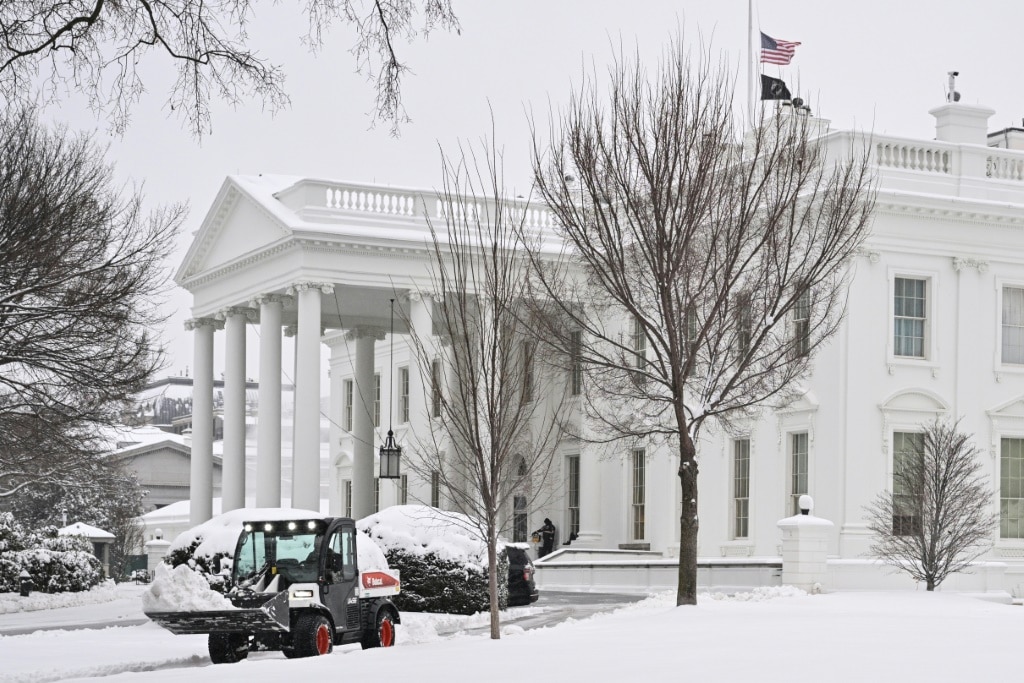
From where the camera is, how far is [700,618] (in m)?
21.6

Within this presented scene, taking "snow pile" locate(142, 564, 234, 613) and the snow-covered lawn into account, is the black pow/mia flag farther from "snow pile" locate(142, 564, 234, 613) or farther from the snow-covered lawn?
"snow pile" locate(142, 564, 234, 613)

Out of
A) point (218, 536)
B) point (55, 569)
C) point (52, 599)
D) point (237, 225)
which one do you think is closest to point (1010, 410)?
point (218, 536)

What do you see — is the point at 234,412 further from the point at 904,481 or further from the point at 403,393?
the point at 904,481

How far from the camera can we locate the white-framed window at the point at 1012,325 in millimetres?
36750

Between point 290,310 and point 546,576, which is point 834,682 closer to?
point 546,576

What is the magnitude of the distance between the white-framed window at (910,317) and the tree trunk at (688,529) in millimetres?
12709

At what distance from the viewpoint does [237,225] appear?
1822 inches

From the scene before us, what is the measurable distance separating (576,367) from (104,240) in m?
10.0

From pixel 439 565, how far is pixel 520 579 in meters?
2.75

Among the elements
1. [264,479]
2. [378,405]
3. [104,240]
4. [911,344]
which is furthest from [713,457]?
[378,405]

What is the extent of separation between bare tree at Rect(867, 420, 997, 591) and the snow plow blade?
15.1 meters

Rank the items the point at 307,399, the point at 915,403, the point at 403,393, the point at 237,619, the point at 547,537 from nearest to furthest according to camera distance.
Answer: the point at 237,619 < the point at 915,403 < the point at 307,399 < the point at 547,537 < the point at 403,393

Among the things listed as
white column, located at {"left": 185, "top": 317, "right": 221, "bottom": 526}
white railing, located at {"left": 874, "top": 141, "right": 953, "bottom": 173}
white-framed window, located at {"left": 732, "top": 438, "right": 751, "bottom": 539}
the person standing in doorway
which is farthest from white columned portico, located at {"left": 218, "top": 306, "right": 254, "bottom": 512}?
white railing, located at {"left": 874, "top": 141, "right": 953, "bottom": 173}

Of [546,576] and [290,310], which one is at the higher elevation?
[290,310]
